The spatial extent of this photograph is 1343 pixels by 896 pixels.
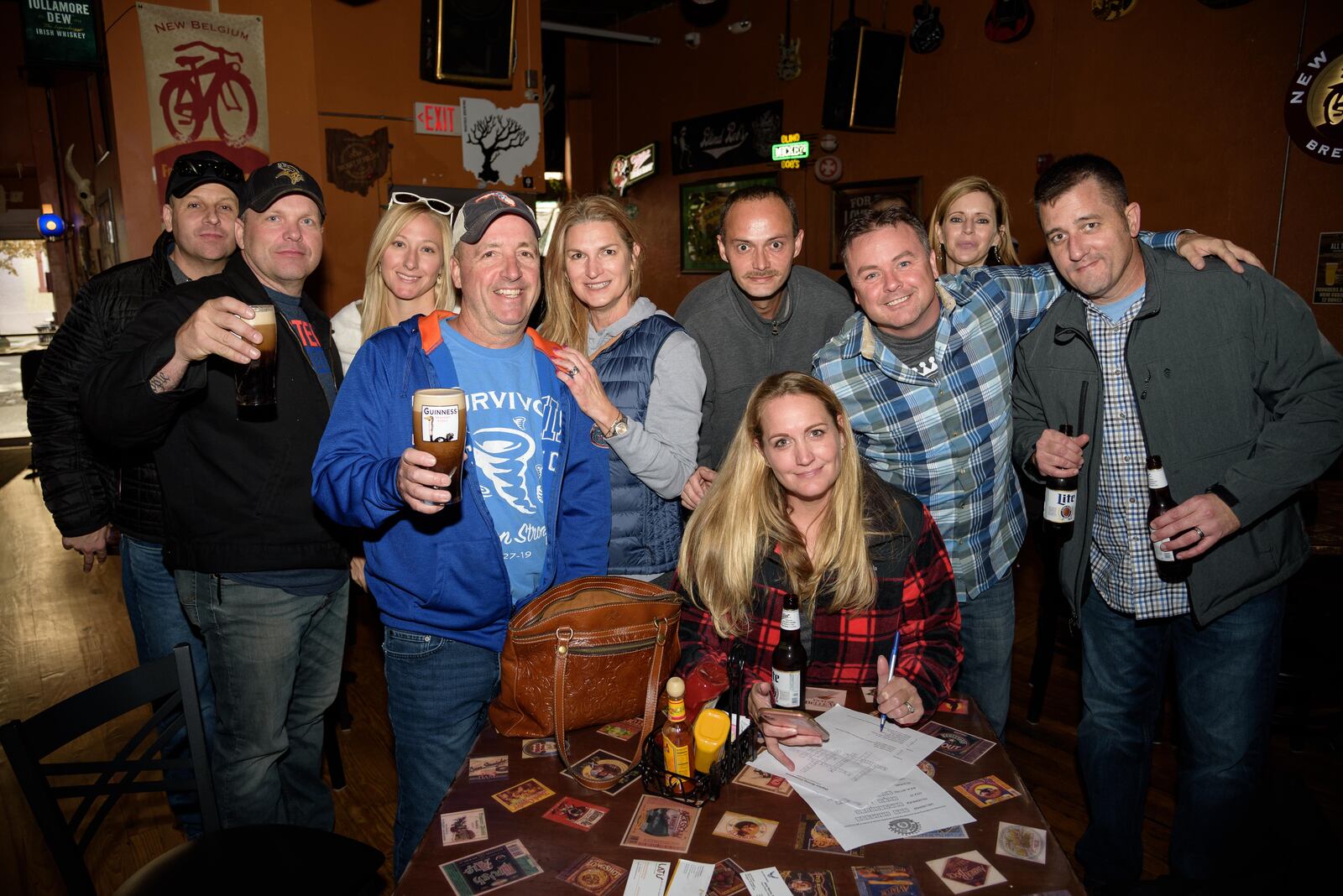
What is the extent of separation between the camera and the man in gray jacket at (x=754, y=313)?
2779 millimetres

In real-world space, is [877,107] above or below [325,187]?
above

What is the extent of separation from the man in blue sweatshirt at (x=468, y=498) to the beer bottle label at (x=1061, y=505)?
1356mm

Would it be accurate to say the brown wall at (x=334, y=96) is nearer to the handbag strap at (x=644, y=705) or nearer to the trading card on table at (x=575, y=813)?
the handbag strap at (x=644, y=705)

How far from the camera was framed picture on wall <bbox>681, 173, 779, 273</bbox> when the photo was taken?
10.7 meters

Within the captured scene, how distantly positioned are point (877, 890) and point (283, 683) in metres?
1.82

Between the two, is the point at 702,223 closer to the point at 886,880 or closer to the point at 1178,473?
the point at 1178,473

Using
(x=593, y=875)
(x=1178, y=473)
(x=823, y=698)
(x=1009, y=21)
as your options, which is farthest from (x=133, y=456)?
(x=1009, y=21)

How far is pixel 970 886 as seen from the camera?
4.15 feet

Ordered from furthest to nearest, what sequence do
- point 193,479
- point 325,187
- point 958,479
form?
point 325,187 → point 958,479 → point 193,479

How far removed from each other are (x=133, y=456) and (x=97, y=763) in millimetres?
1239

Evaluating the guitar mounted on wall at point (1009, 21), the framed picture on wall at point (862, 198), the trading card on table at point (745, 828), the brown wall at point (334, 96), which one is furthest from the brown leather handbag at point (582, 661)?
the guitar mounted on wall at point (1009, 21)

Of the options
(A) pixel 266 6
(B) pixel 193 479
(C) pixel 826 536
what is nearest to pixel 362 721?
(B) pixel 193 479

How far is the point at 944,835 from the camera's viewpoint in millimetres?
1382

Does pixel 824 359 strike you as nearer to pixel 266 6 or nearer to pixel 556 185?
pixel 266 6
